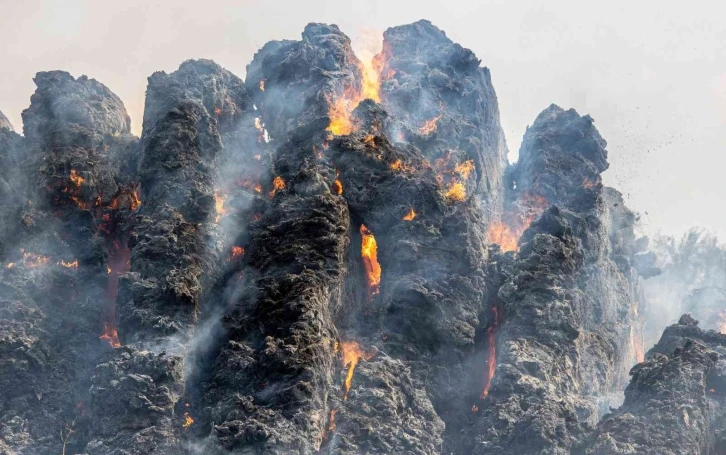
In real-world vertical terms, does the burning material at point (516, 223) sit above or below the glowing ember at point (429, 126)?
below

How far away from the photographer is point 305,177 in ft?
203

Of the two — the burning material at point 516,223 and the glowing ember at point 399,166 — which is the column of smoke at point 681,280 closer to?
the burning material at point 516,223

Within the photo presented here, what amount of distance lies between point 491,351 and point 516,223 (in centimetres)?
2318

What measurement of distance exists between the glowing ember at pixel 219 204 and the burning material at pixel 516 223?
28.0 metres

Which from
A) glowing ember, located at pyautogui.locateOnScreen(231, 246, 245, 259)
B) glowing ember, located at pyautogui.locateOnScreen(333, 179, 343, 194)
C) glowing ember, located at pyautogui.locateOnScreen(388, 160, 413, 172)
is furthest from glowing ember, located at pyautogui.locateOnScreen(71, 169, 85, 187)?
glowing ember, located at pyautogui.locateOnScreen(388, 160, 413, 172)

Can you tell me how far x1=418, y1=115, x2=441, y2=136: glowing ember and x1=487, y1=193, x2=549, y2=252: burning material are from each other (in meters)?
11.9

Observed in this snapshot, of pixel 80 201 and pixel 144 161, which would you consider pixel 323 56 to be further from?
pixel 80 201

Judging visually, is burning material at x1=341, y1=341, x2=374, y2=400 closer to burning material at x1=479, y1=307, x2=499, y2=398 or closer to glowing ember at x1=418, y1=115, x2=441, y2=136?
burning material at x1=479, y1=307, x2=499, y2=398

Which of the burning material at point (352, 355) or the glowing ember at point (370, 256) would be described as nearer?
the burning material at point (352, 355)

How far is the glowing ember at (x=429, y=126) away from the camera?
80713 mm

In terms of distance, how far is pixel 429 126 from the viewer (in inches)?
3214

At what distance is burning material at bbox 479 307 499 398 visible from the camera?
197 feet

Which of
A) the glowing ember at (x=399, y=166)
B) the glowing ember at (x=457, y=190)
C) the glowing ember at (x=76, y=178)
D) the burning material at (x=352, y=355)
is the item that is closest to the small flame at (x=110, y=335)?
the glowing ember at (x=76, y=178)

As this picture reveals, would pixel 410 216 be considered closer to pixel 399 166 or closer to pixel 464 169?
pixel 399 166
